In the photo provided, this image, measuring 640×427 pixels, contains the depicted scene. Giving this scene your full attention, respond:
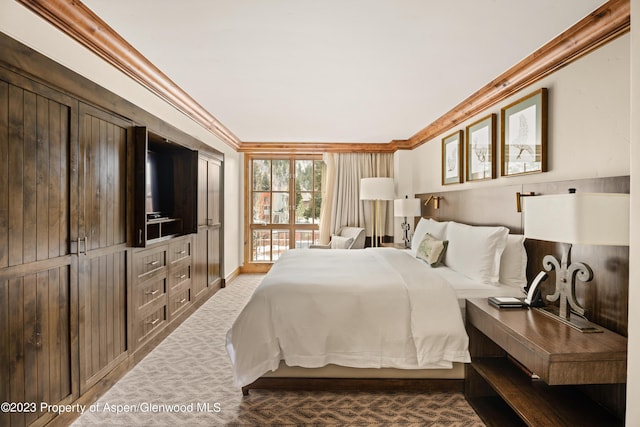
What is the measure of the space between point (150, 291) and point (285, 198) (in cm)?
352

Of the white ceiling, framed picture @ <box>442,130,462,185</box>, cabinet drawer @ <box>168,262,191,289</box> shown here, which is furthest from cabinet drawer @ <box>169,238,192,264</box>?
framed picture @ <box>442,130,462,185</box>

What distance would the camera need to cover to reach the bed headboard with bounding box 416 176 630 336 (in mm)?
1838

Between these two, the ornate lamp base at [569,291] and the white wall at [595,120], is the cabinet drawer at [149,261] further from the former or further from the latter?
the white wall at [595,120]

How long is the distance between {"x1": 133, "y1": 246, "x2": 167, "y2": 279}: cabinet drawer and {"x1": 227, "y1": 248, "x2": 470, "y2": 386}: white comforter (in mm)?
1078

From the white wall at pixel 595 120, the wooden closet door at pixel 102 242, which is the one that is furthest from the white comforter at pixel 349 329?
the white wall at pixel 595 120

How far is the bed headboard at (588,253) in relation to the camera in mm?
1838

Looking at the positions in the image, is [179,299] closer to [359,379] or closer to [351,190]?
[359,379]

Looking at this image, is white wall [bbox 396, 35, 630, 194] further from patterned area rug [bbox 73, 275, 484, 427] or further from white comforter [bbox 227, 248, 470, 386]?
patterned area rug [bbox 73, 275, 484, 427]

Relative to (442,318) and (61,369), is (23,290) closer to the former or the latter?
(61,369)

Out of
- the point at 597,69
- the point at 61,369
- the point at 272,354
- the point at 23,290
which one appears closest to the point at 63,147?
the point at 23,290

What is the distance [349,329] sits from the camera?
2.39 m

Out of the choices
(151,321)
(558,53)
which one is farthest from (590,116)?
(151,321)

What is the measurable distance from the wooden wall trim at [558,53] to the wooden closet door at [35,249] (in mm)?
3108

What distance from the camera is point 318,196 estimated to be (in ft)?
21.0
